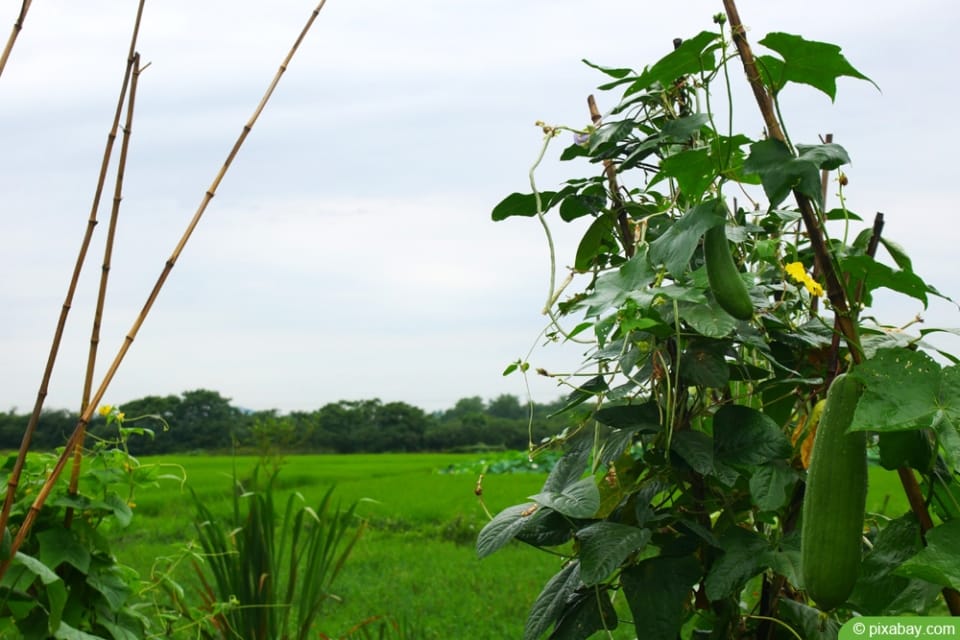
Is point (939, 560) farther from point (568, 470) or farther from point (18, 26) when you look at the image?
→ point (18, 26)

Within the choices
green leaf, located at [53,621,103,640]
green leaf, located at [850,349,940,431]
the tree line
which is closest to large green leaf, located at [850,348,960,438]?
green leaf, located at [850,349,940,431]

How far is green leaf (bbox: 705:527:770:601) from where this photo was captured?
1081mm

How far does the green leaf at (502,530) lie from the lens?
44.4 inches

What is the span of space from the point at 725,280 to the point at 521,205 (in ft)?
1.78

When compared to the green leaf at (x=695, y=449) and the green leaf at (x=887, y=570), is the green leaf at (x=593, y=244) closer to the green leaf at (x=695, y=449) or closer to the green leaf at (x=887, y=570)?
the green leaf at (x=695, y=449)

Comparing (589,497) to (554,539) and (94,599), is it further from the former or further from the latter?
(94,599)

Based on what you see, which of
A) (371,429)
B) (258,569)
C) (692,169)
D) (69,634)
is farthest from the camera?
(371,429)

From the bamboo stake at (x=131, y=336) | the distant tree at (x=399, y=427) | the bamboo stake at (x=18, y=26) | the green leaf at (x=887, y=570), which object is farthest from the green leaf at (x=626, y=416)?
the distant tree at (x=399, y=427)

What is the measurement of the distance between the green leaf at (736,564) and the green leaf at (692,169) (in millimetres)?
452

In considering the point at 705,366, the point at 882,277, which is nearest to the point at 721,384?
the point at 705,366

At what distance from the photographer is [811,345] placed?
3.97 feet

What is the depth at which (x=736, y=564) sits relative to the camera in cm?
109

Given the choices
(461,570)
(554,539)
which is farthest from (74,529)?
(461,570)

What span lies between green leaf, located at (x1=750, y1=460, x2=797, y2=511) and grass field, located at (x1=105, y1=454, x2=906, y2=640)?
Result: 35.6 inches
